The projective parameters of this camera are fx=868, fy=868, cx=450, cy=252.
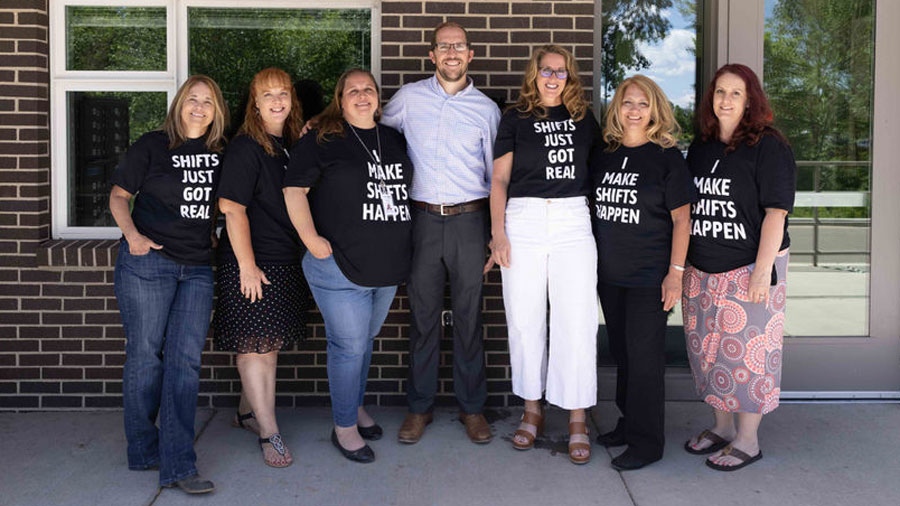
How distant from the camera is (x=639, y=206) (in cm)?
394

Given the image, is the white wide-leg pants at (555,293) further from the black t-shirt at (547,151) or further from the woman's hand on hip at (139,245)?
the woman's hand on hip at (139,245)

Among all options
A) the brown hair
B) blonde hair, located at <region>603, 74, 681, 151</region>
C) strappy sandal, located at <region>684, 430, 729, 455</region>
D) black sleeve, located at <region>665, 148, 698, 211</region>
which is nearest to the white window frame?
the brown hair

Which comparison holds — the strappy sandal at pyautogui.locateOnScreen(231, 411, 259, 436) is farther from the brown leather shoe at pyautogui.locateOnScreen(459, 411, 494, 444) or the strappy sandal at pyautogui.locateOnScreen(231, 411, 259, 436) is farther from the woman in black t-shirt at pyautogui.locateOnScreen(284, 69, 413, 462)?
the brown leather shoe at pyautogui.locateOnScreen(459, 411, 494, 444)

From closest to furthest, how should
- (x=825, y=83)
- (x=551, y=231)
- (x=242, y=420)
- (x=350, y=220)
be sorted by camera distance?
(x=350, y=220)
(x=551, y=231)
(x=242, y=420)
(x=825, y=83)

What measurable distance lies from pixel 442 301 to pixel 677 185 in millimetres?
1279

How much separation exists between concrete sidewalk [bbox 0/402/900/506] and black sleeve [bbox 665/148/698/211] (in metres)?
1.23

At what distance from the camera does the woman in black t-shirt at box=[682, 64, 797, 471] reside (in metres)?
3.86

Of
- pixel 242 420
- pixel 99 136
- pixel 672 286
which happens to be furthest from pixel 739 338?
pixel 99 136

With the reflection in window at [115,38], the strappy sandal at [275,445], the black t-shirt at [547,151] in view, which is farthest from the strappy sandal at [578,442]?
the reflection in window at [115,38]

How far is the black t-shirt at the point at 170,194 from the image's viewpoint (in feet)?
12.4

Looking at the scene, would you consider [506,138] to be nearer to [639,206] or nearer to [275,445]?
[639,206]

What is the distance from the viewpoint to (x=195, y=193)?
381cm

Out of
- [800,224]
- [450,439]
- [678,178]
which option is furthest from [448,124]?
[800,224]

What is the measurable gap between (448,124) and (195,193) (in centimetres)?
124
